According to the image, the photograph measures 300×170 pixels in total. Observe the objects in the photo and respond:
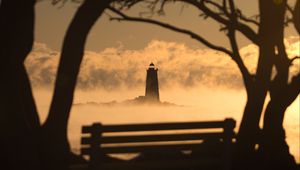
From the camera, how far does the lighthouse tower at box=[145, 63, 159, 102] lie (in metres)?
76.8

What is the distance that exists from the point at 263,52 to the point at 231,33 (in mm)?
1540

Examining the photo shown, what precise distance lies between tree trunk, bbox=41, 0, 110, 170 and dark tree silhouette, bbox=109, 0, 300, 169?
4.22 m

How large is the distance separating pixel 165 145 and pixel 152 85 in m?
66.4

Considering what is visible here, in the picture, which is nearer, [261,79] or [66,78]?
[66,78]

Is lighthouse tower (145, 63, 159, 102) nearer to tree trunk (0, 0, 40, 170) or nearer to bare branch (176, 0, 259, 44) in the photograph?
bare branch (176, 0, 259, 44)

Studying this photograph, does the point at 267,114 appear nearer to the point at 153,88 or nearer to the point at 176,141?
the point at 176,141

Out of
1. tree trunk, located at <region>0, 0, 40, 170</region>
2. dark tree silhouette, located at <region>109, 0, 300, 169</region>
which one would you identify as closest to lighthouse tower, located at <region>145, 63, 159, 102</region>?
dark tree silhouette, located at <region>109, 0, 300, 169</region>

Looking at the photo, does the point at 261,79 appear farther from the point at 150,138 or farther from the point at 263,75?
the point at 150,138

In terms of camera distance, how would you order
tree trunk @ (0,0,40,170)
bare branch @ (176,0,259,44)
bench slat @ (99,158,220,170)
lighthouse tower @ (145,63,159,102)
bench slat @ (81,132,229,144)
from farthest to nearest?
lighthouse tower @ (145,63,159,102), bare branch @ (176,0,259,44), bench slat @ (99,158,220,170), bench slat @ (81,132,229,144), tree trunk @ (0,0,40,170)

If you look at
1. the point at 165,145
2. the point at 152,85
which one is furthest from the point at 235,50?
the point at 152,85

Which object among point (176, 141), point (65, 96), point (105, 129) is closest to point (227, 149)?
point (176, 141)

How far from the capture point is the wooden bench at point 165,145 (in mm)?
10984

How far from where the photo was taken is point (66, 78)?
10711 millimetres

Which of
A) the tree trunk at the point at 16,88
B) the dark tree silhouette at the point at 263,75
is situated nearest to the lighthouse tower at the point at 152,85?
the dark tree silhouette at the point at 263,75
